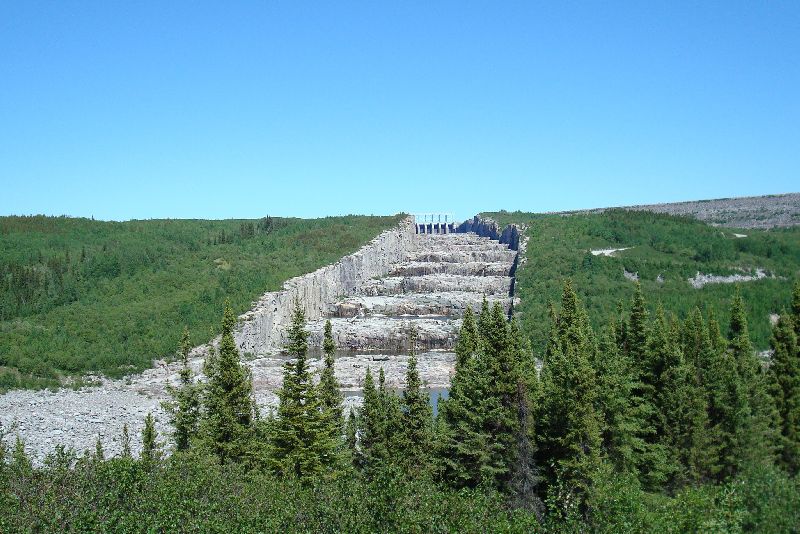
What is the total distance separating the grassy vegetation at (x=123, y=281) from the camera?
179 ft

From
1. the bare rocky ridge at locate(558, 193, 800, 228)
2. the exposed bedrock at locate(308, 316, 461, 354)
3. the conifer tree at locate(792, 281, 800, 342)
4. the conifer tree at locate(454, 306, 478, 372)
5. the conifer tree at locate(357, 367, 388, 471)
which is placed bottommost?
the exposed bedrock at locate(308, 316, 461, 354)

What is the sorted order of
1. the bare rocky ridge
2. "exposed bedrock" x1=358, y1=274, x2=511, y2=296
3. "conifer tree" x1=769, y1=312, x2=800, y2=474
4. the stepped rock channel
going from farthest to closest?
the bare rocky ridge < "exposed bedrock" x1=358, y1=274, x2=511, y2=296 < the stepped rock channel < "conifer tree" x1=769, y1=312, x2=800, y2=474

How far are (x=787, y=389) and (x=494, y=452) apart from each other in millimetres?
16069

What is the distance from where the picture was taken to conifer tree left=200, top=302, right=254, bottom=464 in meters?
27.9

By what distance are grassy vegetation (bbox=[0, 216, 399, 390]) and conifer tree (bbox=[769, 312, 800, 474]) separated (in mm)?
41472

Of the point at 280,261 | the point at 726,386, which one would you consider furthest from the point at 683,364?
the point at 280,261

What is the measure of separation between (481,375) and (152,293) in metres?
52.9

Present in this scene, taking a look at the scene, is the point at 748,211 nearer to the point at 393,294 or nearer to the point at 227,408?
the point at 393,294

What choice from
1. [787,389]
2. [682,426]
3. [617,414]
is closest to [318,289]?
[787,389]

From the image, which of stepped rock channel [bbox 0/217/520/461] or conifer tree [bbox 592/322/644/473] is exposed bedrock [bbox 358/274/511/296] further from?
conifer tree [bbox 592/322/644/473]

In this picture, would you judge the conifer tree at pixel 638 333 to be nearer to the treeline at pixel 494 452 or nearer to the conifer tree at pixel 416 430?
the treeline at pixel 494 452

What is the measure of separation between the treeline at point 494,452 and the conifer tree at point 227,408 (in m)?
0.08

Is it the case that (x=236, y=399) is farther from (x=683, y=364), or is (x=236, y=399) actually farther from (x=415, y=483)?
(x=683, y=364)

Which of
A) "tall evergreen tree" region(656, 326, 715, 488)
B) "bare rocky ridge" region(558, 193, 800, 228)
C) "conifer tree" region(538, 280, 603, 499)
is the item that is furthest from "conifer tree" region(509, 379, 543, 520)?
"bare rocky ridge" region(558, 193, 800, 228)
